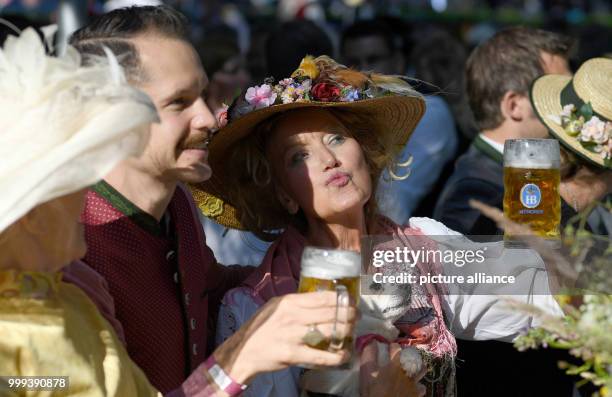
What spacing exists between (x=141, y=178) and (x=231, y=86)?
2941 millimetres

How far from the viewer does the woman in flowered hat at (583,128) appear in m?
3.58

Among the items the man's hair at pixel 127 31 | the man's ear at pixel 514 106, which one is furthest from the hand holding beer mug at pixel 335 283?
the man's ear at pixel 514 106

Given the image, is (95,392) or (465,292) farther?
(465,292)

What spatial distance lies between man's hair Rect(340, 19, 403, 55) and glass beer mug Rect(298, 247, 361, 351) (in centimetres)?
385

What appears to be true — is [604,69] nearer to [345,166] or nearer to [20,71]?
[345,166]

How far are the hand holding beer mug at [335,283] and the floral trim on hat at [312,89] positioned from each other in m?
0.87

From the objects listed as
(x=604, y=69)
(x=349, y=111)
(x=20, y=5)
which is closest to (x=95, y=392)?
(x=349, y=111)

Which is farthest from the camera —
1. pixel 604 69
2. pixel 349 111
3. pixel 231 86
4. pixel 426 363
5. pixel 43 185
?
pixel 231 86

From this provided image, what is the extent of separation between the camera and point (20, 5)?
28.8 feet

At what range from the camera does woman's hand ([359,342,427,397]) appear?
2871 mm

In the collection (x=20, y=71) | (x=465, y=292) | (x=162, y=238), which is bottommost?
(x=465, y=292)

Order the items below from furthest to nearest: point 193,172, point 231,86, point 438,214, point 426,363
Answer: point 231,86
point 438,214
point 426,363
point 193,172

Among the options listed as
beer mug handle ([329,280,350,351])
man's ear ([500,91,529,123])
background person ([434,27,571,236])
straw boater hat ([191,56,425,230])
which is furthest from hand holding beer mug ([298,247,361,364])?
man's ear ([500,91,529,123])

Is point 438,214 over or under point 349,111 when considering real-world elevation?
under
